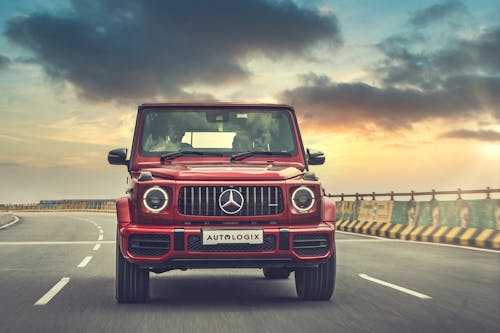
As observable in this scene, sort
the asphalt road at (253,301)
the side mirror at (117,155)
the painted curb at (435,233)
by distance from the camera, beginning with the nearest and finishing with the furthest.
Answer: the asphalt road at (253,301), the side mirror at (117,155), the painted curb at (435,233)

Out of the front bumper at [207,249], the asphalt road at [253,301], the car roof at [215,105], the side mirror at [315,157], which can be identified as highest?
the car roof at [215,105]

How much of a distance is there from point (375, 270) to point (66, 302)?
533 cm

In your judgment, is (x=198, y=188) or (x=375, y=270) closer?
(x=198, y=188)

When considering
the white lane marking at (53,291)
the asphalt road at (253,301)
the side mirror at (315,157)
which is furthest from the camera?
the side mirror at (315,157)

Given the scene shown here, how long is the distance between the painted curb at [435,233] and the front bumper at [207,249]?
1067 cm

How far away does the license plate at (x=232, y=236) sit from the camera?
6926mm

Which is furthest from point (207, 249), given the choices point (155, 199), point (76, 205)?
point (76, 205)

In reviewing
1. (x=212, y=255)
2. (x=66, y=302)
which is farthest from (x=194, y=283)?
(x=212, y=255)

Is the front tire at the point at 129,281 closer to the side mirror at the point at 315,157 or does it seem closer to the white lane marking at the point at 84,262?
the side mirror at the point at 315,157

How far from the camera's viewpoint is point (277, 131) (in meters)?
8.55

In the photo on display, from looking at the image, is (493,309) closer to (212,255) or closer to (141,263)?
(212,255)

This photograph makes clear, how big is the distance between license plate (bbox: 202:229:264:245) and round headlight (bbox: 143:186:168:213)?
50 cm

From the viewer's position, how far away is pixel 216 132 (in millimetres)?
8500

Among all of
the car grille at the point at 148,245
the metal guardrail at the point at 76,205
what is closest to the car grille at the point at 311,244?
the car grille at the point at 148,245
